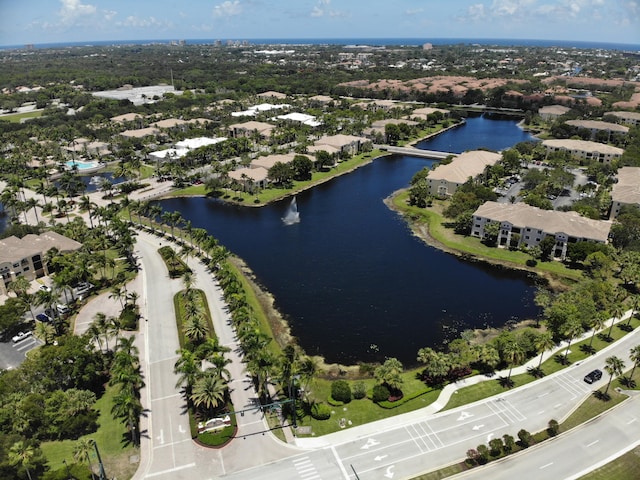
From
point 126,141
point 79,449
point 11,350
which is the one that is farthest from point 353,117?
point 79,449

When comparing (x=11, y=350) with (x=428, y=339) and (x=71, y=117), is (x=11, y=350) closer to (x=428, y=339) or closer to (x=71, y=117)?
(x=428, y=339)

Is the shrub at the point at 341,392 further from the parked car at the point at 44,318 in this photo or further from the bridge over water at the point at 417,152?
the bridge over water at the point at 417,152

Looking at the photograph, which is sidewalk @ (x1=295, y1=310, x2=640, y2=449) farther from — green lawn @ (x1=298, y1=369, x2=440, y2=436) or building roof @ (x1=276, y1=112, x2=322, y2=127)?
building roof @ (x1=276, y1=112, x2=322, y2=127)

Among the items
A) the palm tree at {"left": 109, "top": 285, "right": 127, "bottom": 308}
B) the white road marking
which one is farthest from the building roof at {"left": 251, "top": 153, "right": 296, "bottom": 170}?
the white road marking

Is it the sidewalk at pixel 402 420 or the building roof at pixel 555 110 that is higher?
the building roof at pixel 555 110

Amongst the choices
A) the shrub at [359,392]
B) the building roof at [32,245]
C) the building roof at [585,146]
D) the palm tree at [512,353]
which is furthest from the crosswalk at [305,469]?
the building roof at [585,146]

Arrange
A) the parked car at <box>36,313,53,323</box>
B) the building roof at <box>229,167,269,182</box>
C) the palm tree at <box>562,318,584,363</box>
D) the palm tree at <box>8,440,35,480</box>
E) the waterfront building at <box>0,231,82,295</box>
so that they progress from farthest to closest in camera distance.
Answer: the building roof at <box>229,167,269,182</box> < the waterfront building at <box>0,231,82,295</box> < the parked car at <box>36,313,53,323</box> < the palm tree at <box>562,318,584,363</box> < the palm tree at <box>8,440,35,480</box>

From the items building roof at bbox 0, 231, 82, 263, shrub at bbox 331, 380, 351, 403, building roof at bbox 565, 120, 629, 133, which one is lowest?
shrub at bbox 331, 380, 351, 403
